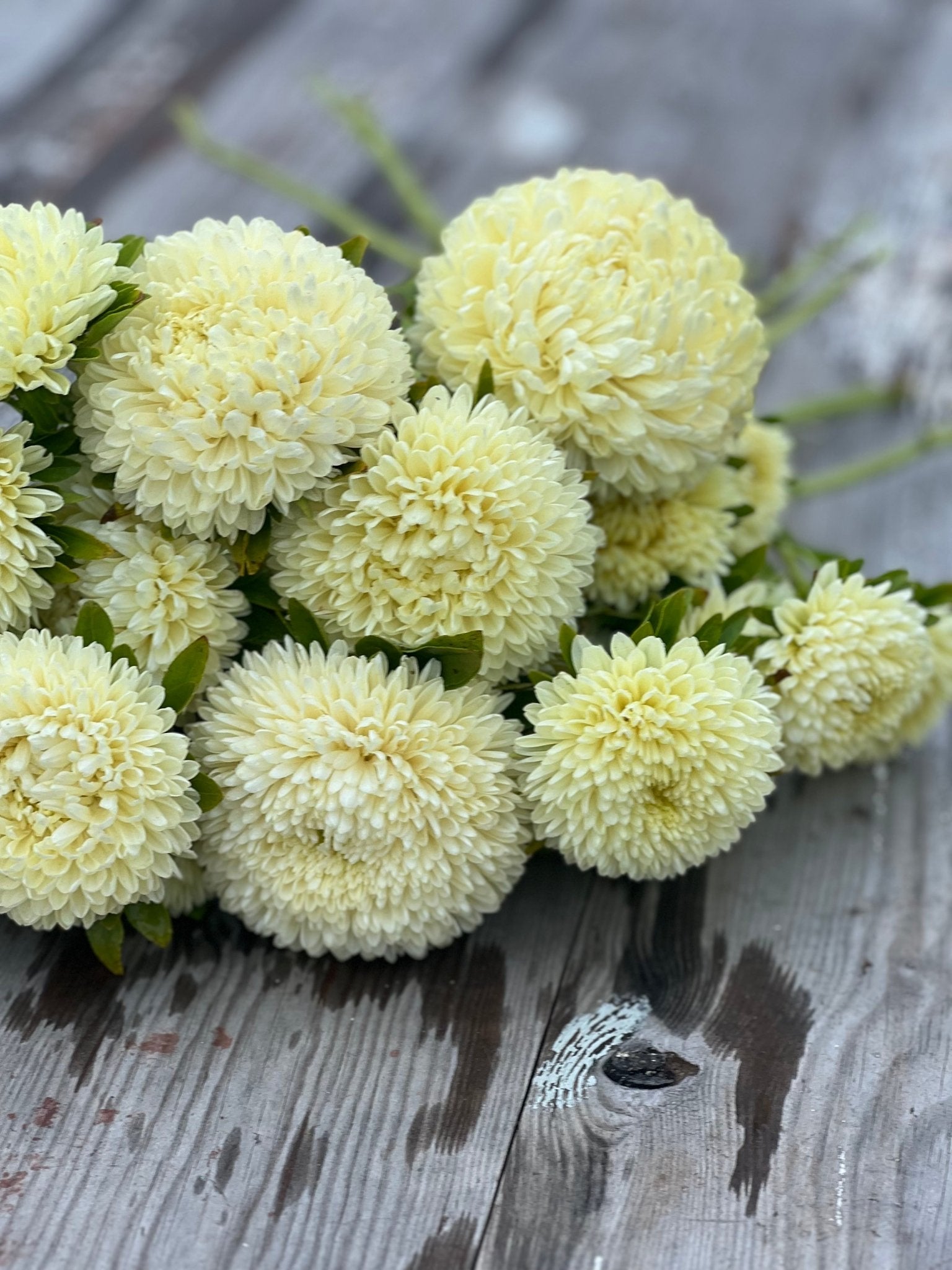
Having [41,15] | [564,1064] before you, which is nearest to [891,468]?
[564,1064]

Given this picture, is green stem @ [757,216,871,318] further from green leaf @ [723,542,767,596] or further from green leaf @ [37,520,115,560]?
green leaf @ [37,520,115,560]

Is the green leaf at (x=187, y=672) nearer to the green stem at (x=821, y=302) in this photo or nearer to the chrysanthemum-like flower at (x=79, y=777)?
the chrysanthemum-like flower at (x=79, y=777)

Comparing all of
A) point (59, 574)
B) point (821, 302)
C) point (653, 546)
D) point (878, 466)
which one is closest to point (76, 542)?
point (59, 574)

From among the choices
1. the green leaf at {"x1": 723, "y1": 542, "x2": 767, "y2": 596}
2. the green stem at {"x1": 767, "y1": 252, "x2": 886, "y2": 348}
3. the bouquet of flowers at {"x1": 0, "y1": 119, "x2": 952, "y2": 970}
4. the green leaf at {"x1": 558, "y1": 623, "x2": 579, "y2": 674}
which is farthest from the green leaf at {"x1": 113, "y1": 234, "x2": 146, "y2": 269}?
the green stem at {"x1": 767, "y1": 252, "x2": 886, "y2": 348}

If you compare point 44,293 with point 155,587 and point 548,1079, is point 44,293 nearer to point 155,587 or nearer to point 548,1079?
point 155,587

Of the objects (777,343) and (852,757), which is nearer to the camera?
(852,757)

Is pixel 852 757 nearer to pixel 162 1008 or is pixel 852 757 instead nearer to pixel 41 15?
pixel 162 1008
